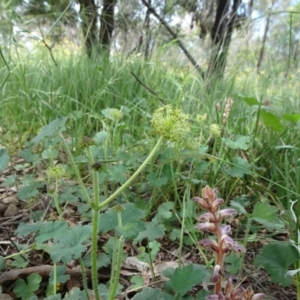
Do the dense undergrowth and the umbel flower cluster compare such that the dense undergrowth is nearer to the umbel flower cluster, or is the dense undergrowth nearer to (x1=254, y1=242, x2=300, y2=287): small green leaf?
(x1=254, y1=242, x2=300, y2=287): small green leaf

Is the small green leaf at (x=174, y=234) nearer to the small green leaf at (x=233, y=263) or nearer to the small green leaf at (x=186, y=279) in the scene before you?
the small green leaf at (x=233, y=263)

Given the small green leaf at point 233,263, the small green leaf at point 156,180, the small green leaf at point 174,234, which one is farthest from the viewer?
the small green leaf at point 156,180

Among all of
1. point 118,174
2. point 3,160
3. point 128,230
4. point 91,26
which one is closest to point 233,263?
point 128,230

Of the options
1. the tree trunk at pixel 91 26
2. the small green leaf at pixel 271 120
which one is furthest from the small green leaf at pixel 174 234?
Answer: the tree trunk at pixel 91 26

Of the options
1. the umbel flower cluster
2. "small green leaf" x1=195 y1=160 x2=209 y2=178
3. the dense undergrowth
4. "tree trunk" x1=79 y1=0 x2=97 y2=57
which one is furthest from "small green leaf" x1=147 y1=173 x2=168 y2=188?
"tree trunk" x1=79 y1=0 x2=97 y2=57

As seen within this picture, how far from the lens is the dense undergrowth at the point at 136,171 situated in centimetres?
80

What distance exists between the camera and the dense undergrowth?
0.80 m

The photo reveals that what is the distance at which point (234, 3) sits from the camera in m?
4.45

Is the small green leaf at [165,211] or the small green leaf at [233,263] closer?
the small green leaf at [233,263]

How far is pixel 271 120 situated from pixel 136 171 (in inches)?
41.3

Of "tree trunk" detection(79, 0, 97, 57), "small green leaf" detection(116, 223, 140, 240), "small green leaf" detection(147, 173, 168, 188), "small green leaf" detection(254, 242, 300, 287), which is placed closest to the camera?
"small green leaf" detection(116, 223, 140, 240)

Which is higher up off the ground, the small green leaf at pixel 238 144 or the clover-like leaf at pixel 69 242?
the small green leaf at pixel 238 144

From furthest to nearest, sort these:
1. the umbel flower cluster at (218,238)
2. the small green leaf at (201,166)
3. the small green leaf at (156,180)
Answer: the small green leaf at (201,166) < the small green leaf at (156,180) < the umbel flower cluster at (218,238)

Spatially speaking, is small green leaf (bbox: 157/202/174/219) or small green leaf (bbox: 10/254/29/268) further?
small green leaf (bbox: 157/202/174/219)
